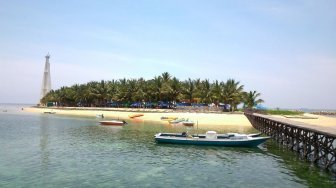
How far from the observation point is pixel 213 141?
129ft

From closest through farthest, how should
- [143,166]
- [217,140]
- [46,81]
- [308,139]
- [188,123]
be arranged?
[143,166], [308,139], [217,140], [188,123], [46,81]

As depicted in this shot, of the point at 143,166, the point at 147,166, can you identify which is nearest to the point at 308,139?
the point at 147,166

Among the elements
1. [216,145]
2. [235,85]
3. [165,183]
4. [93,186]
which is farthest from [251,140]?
[235,85]

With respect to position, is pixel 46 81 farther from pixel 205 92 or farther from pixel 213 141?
pixel 213 141

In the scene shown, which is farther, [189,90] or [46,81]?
[46,81]

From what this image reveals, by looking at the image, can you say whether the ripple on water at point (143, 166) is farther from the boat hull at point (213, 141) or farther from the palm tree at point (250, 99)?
the palm tree at point (250, 99)

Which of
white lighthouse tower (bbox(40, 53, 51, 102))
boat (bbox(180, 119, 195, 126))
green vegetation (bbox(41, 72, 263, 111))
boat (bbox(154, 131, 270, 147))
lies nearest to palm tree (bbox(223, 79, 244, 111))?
green vegetation (bbox(41, 72, 263, 111))

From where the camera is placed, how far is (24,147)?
114 feet

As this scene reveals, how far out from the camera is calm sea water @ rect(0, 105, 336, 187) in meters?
21.6

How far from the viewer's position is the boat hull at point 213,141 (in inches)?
1540

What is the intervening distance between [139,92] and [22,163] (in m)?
94.4

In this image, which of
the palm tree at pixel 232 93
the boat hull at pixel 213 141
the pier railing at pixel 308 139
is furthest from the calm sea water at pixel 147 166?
the palm tree at pixel 232 93

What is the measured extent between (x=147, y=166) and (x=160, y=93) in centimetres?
8624

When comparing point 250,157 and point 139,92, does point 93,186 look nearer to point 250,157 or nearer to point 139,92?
point 250,157
